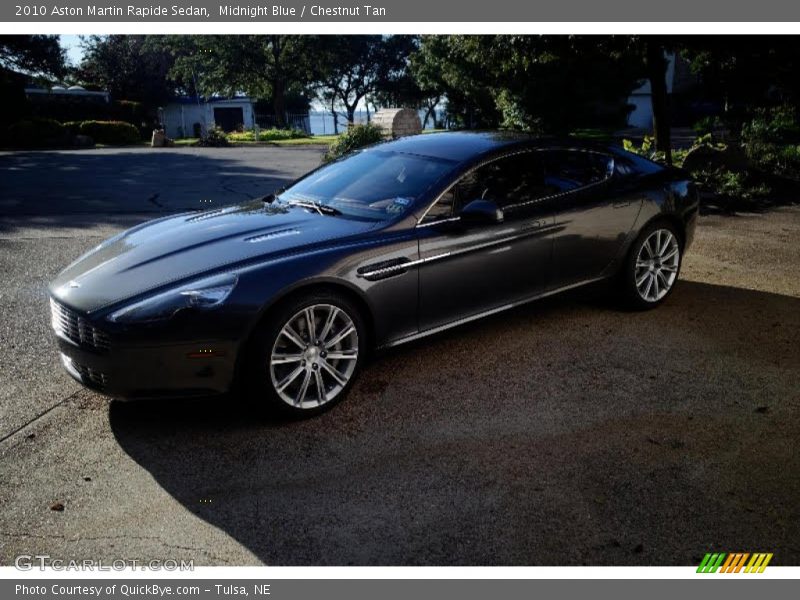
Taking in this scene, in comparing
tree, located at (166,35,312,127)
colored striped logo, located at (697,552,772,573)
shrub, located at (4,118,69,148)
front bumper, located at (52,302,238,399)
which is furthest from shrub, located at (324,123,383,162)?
tree, located at (166,35,312,127)

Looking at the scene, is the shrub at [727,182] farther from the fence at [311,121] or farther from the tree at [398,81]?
the tree at [398,81]

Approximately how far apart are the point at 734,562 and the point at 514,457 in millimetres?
1081

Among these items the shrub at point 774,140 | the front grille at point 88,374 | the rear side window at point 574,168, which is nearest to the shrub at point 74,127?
the shrub at point 774,140

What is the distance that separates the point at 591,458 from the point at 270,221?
2.37 metres

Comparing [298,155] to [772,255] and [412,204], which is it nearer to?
[772,255]

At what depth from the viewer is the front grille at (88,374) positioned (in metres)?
3.42

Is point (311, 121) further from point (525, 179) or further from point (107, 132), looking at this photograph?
point (525, 179)

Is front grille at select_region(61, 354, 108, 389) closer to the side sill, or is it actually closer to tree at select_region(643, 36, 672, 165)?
the side sill

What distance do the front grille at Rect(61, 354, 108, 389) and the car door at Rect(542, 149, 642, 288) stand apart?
302cm

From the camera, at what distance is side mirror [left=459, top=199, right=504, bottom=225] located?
164 inches

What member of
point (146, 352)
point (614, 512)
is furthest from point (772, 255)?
point (146, 352)

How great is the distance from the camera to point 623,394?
13.5 ft

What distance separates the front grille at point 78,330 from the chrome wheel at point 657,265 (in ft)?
12.8

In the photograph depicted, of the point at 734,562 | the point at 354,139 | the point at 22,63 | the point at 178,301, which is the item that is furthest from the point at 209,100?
the point at 734,562
